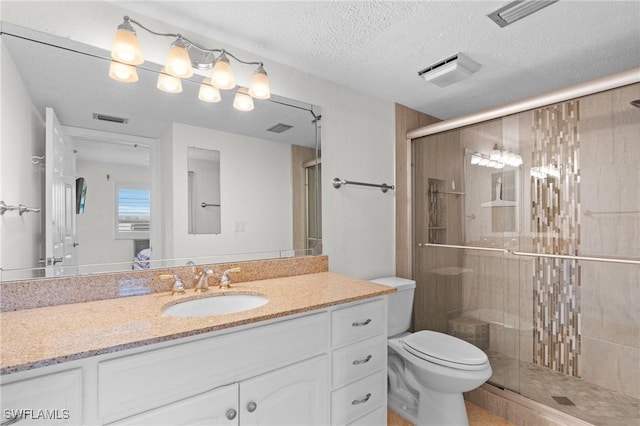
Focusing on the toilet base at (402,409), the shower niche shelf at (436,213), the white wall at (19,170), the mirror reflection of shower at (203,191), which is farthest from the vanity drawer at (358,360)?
the white wall at (19,170)

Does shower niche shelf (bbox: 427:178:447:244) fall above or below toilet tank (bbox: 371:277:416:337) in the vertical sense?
above

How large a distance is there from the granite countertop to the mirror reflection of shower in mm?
337

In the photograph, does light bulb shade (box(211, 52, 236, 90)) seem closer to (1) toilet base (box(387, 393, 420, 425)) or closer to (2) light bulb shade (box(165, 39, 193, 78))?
(2) light bulb shade (box(165, 39, 193, 78))

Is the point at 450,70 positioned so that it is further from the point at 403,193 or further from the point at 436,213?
the point at 436,213

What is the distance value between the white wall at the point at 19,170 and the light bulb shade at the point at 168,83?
19.4 inches

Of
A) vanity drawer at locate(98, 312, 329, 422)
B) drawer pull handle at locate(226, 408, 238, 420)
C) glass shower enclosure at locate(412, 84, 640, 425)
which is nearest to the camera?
vanity drawer at locate(98, 312, 329, 422)

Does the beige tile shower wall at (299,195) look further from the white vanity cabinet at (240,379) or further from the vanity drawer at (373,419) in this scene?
the vanity drawer at (373,419)

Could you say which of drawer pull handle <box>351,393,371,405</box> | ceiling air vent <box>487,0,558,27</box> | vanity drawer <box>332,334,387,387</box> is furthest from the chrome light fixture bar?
drawer pull handle <box>351,393,371,405</box>

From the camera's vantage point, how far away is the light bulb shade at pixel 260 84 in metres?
1.62

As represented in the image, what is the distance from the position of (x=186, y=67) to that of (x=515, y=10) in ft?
4.81

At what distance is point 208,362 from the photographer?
3.38 ft

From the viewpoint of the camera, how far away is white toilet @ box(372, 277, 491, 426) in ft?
5.41

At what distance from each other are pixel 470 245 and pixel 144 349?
7.07ft

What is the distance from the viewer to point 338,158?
2.10 metres
